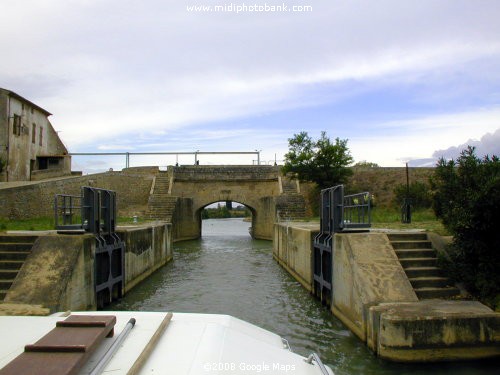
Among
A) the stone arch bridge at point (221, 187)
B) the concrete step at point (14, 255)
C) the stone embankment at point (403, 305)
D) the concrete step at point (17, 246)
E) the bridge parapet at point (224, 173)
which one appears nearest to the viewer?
the stone embankment at point (403, 305)

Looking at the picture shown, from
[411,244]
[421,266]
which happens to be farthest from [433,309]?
[411,244]

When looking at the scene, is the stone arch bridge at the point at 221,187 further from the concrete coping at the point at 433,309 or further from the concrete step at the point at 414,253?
the concrete coping at the point at 433,309

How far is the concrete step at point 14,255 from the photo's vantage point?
28.8 feet

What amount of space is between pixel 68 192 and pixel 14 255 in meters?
20.9

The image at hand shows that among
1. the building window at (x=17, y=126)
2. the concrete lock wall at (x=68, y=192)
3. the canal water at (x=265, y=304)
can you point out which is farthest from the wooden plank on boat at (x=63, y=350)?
the building window at (x=17, y=126)

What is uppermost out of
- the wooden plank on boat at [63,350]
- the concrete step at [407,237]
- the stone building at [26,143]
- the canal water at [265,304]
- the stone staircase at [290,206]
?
the stone building at [26,143]

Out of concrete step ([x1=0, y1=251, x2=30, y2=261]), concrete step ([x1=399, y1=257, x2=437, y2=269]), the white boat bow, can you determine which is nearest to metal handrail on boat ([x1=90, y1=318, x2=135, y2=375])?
the white boat bow

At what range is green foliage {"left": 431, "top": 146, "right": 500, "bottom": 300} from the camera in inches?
291

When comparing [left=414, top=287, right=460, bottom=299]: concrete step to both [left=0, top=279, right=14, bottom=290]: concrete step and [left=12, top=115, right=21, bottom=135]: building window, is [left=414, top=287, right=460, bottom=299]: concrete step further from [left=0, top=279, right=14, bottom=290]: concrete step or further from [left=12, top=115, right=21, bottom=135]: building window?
[left=12, top=115, right=21, bottom=135]: building window

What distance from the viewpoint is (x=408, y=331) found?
6352 mm

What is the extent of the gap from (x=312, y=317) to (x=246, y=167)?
2356 centimetres

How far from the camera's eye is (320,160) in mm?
28656

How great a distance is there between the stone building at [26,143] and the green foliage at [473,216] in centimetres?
2794

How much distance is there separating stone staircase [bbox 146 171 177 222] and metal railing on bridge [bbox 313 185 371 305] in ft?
55.6
